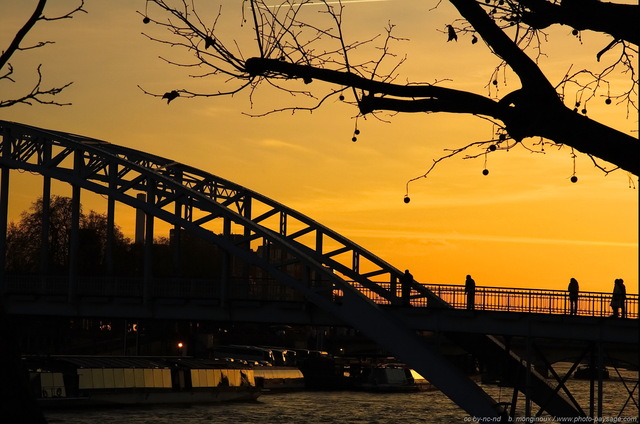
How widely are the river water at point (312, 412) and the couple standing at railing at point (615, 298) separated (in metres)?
9.78

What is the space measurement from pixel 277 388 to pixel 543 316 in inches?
1684

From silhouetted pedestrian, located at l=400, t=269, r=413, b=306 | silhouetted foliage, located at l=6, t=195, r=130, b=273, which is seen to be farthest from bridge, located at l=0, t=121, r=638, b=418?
silhouetted foliage, located at l=6, t=195, r=130, b=273

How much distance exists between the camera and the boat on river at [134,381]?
53969mm

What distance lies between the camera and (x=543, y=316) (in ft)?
114

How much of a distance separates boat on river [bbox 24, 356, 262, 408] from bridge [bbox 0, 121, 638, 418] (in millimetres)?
4188

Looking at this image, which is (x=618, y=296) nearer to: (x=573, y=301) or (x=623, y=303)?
(x=623, y=303)

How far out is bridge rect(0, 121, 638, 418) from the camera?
35344 mm

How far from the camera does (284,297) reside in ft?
A: 159

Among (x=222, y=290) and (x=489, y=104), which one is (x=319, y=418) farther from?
(x=489, y=104)

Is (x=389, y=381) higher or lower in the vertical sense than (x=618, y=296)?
lower

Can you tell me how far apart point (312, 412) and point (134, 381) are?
876cm

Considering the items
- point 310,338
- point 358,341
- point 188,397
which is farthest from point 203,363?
point 310,338

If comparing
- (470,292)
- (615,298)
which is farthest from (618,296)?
(470,292)

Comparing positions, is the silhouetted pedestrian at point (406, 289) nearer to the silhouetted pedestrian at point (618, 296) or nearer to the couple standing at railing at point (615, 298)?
the couple standing at railing at point (615, 298)
